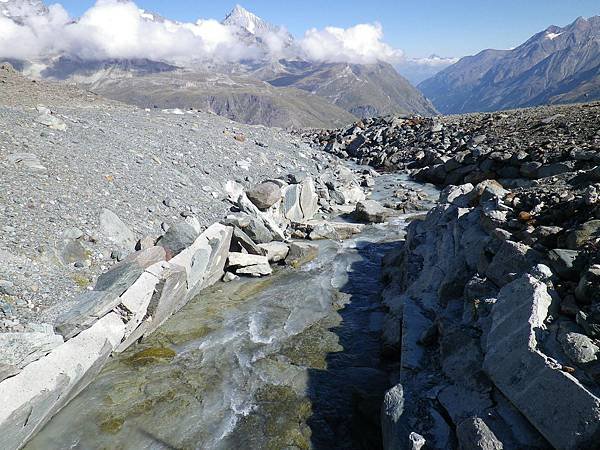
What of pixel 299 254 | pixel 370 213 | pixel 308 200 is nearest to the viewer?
pixel 299 254

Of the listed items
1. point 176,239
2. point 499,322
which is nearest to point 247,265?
point 176,239

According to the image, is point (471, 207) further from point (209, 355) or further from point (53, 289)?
point (53, 289)

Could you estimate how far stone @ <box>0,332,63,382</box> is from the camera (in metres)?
9.02

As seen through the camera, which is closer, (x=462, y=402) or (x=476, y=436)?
(x=476, y=436)

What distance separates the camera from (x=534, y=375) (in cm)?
723

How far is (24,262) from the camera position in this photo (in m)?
12.3

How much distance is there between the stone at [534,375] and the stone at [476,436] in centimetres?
66

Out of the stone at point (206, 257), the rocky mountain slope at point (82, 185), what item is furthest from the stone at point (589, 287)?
the rocky mountain slope at point (82, 185)

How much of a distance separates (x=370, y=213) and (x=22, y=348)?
20145mm

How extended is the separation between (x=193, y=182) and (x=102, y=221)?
737 cm

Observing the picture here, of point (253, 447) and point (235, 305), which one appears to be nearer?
point (253, 447)

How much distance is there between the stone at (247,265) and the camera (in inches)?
722

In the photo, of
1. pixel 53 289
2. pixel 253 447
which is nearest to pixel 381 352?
pixel 253 447

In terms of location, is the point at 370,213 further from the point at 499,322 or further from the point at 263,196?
the point at 499,322
